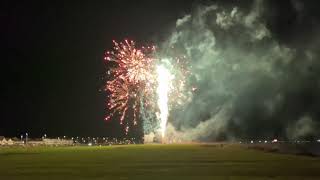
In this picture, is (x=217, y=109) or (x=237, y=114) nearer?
(x=217, y=109)

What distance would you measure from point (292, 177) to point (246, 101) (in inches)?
3791

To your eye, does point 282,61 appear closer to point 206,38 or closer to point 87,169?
point 206,38

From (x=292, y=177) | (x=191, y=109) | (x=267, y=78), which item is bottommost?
(x=292, y=177)

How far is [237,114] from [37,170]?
9363cm

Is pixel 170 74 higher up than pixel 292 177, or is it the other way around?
pixel 170 74

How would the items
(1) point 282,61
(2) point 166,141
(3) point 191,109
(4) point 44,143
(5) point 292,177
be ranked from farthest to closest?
(1) point 282,61
(3) point 191,109
(4) point 44,143
(2) point 166,141
(5) point 292,177

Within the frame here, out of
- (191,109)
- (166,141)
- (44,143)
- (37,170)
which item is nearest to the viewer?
(37,170)

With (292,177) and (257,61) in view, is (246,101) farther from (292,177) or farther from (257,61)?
(292,177)

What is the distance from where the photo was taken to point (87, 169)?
37.6 meters

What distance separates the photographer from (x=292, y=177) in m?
30.7

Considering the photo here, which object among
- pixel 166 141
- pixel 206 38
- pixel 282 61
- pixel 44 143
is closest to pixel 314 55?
pixel 282 61

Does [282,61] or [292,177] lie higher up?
[282,61]

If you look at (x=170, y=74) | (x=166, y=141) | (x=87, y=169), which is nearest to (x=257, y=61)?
(x=166, y=141)

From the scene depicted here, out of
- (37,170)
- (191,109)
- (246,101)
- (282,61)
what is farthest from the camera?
(246,101)
